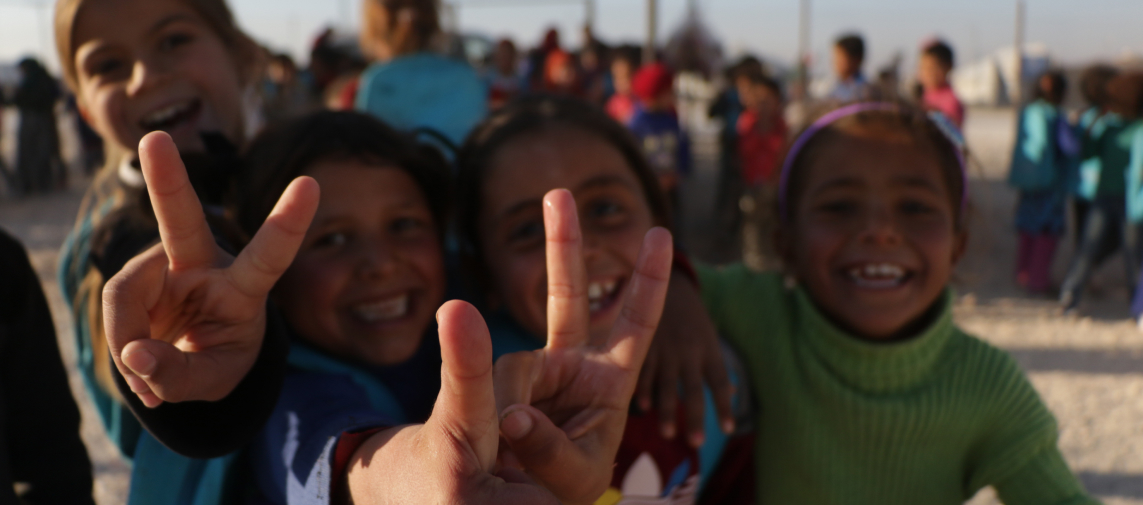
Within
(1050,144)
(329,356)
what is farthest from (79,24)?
(1050,144)

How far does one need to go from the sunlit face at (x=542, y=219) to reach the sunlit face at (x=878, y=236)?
1.26 feet

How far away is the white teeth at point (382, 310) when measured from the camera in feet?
4.19

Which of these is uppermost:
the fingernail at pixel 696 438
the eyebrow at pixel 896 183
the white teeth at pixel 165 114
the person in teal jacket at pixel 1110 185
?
the white teeth at pixel 165 114

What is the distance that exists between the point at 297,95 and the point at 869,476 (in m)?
8.17

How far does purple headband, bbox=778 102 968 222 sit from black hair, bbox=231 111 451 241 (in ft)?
2.64

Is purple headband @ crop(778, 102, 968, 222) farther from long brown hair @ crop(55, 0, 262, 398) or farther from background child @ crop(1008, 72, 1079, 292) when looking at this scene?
background child @ crop(1008, 72, 1079, 292)

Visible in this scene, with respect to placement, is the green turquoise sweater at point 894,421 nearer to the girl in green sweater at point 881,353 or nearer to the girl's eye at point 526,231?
the girl in green sweater at point 881,353

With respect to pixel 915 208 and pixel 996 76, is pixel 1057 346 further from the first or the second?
pixel 996 76

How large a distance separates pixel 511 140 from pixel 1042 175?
4759 millimetres

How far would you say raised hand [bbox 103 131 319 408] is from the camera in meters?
0.80

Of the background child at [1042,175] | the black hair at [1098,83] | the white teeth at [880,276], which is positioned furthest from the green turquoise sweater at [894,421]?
the black hair at [1098,83]

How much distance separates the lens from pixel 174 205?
0.82m

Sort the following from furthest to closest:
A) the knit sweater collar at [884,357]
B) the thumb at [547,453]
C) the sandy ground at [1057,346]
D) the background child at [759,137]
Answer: the background child at [759,137], the sandy ground at [1057,346], the knit sweater collar at [884,357], the thumb at [547,453]

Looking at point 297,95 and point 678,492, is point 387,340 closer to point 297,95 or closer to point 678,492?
point 678,492
